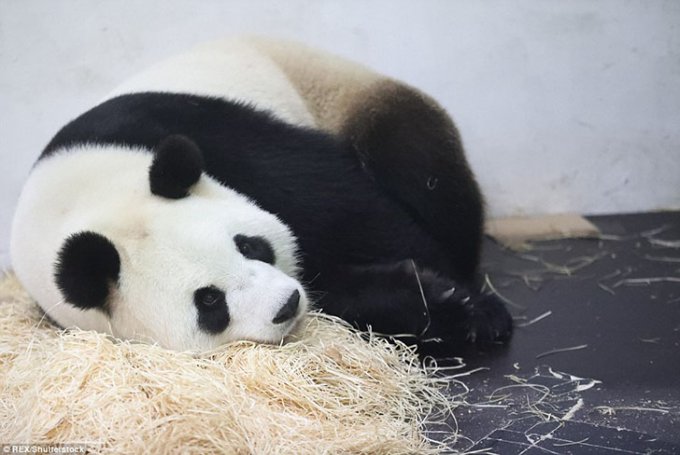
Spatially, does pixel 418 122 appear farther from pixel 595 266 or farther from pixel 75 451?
pixel 75 451

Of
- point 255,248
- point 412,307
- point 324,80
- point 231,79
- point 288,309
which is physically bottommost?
point 412,307

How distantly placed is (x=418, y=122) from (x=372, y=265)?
93 centimetres

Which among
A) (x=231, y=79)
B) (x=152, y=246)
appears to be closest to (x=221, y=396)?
(x=152, y=246)

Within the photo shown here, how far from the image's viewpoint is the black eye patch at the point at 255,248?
3.11 m

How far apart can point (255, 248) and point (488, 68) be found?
2.84 meters

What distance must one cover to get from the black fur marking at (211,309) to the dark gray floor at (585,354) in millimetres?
1008

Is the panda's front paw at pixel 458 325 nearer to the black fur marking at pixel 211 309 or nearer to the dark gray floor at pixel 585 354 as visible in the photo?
the dark gray floor at pixel 585 354

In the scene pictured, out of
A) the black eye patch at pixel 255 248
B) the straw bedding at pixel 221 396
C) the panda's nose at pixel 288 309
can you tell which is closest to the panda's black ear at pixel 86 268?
the straw bedding at pixel 221 396

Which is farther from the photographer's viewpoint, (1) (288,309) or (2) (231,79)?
(2) (231,79)

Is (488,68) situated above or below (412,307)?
above

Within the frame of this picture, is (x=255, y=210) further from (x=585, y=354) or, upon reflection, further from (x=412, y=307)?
(x=585, y=354)

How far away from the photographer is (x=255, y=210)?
3307 millimetres

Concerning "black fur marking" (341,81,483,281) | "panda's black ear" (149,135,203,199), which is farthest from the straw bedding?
"black fur marking" (341,81,483,281)

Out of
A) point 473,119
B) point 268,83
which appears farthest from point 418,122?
point 473,119
